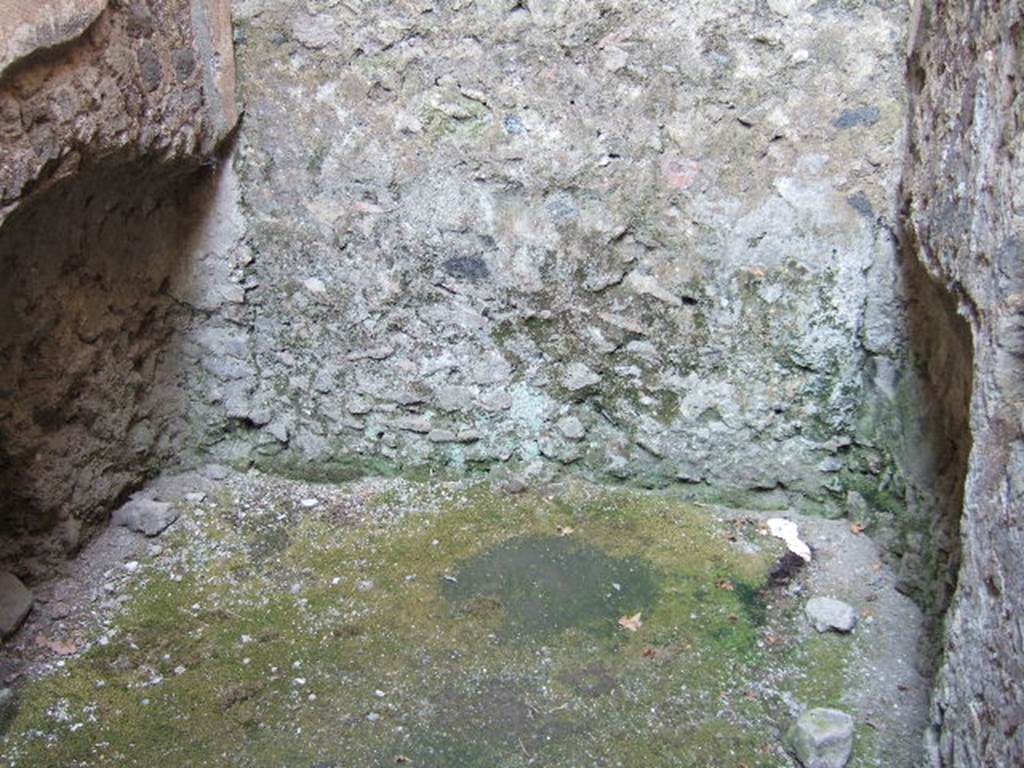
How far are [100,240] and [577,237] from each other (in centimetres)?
124

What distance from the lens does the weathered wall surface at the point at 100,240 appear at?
1.92 metres

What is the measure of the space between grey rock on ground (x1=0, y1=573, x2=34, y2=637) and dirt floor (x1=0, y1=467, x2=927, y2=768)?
0.12 ft

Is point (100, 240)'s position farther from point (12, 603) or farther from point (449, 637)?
point (449, 637)

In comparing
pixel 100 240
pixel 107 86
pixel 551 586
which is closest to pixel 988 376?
pixel 551 586

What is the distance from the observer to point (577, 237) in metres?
2.72

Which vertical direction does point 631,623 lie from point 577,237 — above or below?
below

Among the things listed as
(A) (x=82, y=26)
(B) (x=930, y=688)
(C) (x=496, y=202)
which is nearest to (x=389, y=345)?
(C) (x=496, y=202)

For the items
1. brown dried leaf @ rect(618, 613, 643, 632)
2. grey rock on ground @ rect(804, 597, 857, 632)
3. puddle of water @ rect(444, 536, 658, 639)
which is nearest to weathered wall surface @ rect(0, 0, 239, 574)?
puddle of water @ rect(444, 536, 658, 639)

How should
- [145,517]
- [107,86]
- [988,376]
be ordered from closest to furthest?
1. [988,376]
2. [107,86]
3. [145,517]

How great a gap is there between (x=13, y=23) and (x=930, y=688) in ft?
7.47

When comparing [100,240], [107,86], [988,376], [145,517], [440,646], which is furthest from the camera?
[145,517]

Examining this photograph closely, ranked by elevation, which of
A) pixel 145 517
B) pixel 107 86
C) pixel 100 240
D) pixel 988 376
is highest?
pixel 107 86

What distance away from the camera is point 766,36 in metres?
2.51

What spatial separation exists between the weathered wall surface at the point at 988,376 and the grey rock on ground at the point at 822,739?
22cm
